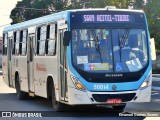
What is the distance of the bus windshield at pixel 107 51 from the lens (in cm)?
1266

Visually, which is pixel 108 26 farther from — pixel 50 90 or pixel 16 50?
pixel 16 50

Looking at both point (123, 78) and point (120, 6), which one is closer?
point (123, 78)

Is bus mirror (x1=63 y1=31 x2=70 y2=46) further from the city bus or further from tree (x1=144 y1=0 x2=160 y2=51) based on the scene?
tree (x1=144 y1=0 x2=160 y2=51)

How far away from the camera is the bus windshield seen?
1266 cm

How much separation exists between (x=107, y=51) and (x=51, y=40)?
2319mm

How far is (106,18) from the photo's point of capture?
1319 cm

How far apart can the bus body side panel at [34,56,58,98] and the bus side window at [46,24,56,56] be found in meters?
0.18

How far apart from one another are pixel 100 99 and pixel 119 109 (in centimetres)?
215

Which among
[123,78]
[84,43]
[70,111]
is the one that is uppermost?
[84,43]

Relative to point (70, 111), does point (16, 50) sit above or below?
above

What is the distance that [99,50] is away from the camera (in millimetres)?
12727

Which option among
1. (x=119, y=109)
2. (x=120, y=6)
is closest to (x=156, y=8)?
(x=120, y=6)

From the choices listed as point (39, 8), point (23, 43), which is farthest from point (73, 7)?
point (23, 43)

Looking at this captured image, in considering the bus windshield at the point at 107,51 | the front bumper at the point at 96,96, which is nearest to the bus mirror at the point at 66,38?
the bus windshield at the point at 107,51
